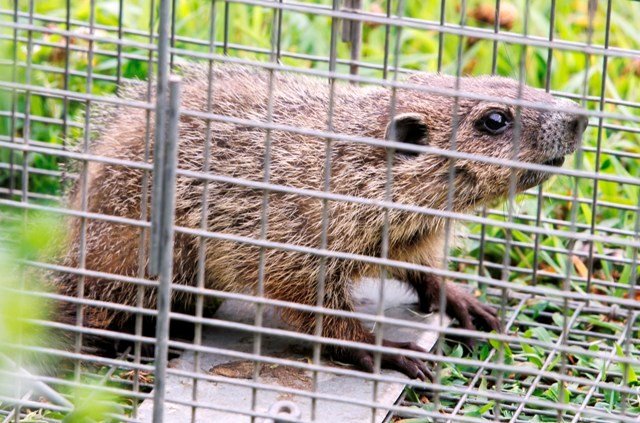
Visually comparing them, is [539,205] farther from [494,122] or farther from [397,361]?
Answer: [397,361]

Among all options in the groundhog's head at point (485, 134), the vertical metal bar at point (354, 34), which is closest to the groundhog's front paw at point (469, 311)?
the groundhog's head at point (485, 134)

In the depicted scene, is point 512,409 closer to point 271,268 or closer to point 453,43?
point 271,268

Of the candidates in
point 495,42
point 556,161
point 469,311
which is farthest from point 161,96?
point 469,311

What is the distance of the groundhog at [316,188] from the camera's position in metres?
5.02

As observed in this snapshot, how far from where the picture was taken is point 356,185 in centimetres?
510

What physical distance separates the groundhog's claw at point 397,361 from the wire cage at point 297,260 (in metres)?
0.05

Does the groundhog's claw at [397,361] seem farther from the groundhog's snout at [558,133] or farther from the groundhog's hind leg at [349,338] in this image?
the groundhog's snout at [558,133]

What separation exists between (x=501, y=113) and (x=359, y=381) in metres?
1.39

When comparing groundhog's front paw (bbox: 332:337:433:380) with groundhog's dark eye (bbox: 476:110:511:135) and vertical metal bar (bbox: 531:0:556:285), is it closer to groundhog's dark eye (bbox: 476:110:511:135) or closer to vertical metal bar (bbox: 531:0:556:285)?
vertical metal bar (bbox: 531:0:556:285)

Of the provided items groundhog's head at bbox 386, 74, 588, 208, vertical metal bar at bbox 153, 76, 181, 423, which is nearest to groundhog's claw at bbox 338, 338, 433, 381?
groundhog's head at bbox 386, 74, 588, 208

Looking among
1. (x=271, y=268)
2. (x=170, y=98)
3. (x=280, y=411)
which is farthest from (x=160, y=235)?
(x=271, y=268)

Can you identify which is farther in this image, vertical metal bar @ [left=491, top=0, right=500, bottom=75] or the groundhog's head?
vertical metal bar @ [left=491, top=0, right=500, bottom=75]

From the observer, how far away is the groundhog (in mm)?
5020

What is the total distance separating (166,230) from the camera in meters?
3.82
